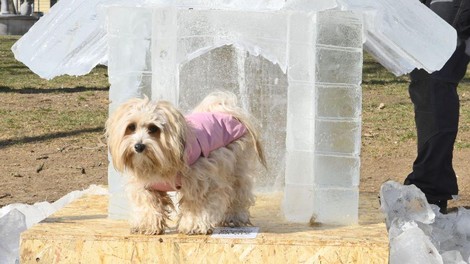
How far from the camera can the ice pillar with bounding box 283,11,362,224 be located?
5.87m

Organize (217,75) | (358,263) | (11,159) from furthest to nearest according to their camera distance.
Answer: (11,159), (217,75), (358,263)

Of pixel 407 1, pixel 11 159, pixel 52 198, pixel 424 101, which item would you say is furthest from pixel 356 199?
pixel 11 159

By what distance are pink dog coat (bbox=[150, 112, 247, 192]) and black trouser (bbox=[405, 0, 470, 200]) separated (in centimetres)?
224

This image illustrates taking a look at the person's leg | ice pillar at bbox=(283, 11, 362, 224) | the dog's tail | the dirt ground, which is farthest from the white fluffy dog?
the dirt ground

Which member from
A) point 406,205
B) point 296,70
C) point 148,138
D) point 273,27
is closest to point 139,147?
point 148,138

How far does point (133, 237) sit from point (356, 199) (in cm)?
136

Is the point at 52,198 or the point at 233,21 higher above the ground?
the point at 233,21

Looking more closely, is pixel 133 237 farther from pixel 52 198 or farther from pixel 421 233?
pixel 52 198

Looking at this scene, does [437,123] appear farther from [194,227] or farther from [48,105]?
[48,105]

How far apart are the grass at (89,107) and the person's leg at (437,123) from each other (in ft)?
9.36

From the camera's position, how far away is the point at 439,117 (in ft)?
24.7

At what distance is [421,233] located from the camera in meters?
5.96

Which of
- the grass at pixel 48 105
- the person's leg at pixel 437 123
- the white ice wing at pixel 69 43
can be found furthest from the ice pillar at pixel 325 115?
the grass at pixel 48 105

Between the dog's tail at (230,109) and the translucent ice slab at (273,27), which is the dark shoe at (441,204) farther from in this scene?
the dog's tail at (230,109)
